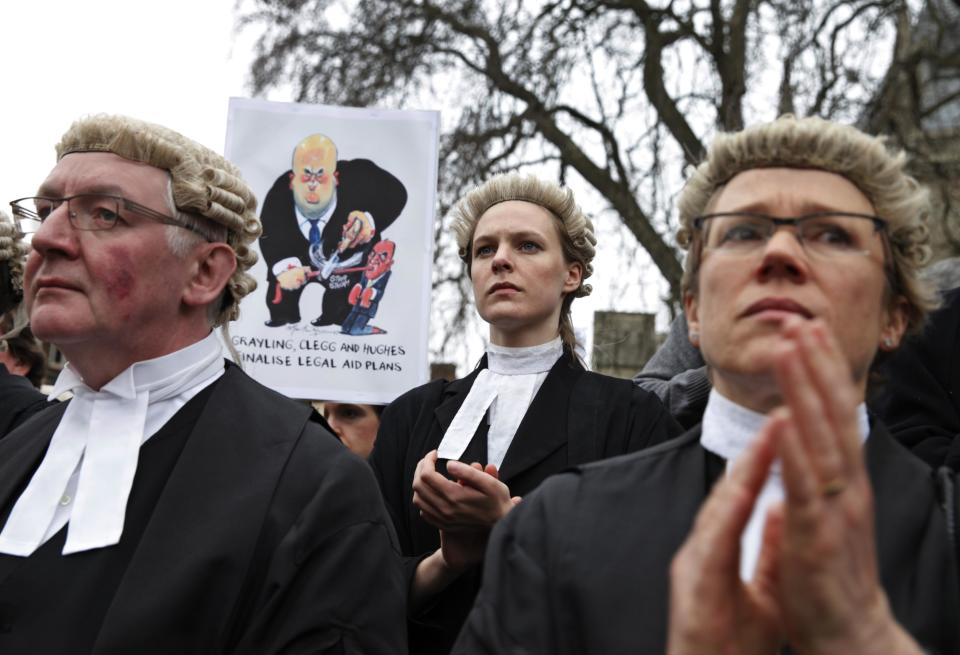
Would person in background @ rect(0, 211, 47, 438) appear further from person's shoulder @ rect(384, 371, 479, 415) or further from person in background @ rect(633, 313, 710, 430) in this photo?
person in background @ rect(633, 313, 710, 430)

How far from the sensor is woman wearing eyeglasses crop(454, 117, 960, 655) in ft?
4.14

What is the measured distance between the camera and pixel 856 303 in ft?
6.02

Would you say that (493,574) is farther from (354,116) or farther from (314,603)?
(354,116)

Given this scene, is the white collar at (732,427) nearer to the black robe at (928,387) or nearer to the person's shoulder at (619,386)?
the black robe at (928,387)

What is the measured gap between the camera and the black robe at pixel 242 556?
2.06 metres

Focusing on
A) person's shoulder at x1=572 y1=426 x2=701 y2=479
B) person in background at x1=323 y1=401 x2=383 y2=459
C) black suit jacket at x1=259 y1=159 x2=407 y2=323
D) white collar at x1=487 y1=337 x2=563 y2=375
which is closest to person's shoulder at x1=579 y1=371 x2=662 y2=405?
white collar at x1=487 y1=337 x2=563 y2=375

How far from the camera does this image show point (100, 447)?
94.3 inches

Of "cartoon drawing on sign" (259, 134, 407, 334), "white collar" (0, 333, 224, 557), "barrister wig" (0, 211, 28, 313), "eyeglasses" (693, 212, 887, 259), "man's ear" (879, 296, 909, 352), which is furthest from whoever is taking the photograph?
"cartoon drawing on sign" (259, 134, 407, 334)

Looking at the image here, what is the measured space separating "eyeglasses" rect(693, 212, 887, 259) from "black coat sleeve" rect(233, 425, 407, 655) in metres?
0.98

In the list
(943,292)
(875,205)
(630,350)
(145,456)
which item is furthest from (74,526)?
(630,350)

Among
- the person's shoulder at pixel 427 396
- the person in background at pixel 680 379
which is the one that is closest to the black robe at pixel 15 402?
the person's shoulder at pixel 427 396

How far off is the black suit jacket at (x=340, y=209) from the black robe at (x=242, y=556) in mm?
2174

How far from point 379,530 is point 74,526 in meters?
0.67

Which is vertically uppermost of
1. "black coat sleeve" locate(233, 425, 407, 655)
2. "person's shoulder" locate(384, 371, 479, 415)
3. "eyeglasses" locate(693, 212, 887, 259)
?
"eyeglasses" locate(693, 212, 887, 259)
